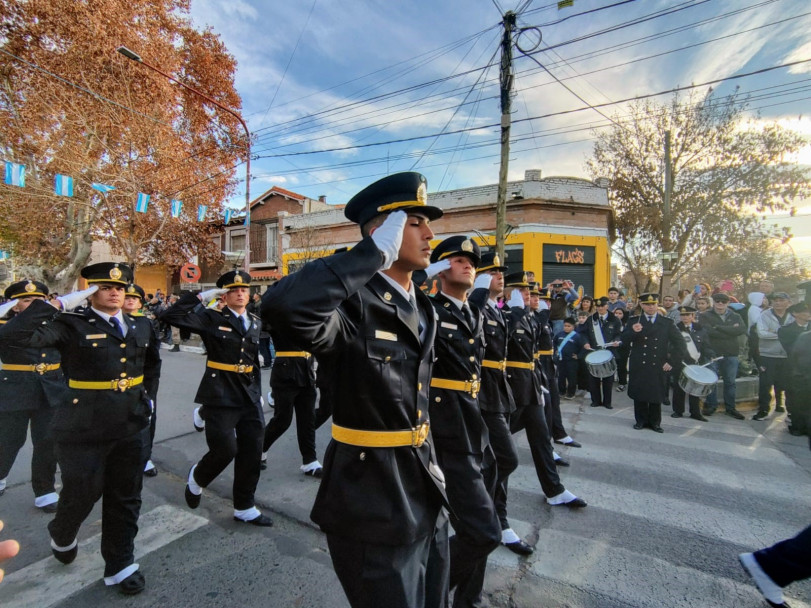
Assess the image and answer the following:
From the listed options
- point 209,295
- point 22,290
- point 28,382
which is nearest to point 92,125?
point 22,290

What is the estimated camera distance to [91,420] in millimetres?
3043

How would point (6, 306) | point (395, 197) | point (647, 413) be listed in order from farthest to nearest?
point (647, 413), point (6, 306), point (395, 197)

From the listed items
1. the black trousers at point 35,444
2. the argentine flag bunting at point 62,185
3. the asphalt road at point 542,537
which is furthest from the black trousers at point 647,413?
the argentine flag bunting at point 62,185

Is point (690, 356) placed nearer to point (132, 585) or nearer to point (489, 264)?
point (489, 264)

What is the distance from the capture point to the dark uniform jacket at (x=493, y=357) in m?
3.35

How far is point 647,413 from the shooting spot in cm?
697

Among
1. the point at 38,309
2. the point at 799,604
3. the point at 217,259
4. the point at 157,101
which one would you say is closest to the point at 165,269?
the point at 217,259

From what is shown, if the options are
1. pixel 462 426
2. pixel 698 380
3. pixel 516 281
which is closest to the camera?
pixel 462 426

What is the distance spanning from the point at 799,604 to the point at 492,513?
7.26ft

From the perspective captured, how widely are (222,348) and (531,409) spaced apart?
2.96m

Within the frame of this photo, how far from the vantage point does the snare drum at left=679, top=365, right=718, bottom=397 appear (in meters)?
6.79

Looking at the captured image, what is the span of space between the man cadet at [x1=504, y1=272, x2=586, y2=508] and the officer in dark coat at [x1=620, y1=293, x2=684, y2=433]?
340cm

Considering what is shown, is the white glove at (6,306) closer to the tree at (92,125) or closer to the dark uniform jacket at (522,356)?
the dark uniform jacket at (522,356)

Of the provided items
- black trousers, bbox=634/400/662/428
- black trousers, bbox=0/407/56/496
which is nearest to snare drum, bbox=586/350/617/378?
black trousers, bbox=634/400/662/428
